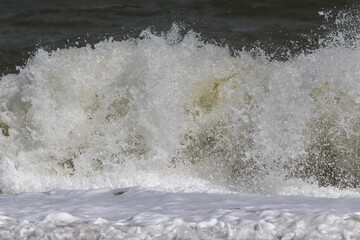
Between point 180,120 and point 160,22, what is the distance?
3820mm

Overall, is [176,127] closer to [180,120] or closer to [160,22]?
[180,120]

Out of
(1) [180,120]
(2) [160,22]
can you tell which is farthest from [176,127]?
(2) [160,22]

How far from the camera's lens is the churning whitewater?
16.3 ft

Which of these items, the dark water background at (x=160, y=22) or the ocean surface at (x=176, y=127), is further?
the dark water background at (x=160, y=22)

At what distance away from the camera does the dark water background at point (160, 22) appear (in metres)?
8.30

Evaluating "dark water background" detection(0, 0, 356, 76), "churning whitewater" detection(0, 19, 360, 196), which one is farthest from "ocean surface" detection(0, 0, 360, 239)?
"dark water background" detection(0, 0, 356, 76)

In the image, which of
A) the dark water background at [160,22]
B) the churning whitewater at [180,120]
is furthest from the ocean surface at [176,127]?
the dark water background at [160,22]

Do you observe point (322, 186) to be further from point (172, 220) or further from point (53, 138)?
point (53, 138)

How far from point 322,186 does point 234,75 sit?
162 centimetres

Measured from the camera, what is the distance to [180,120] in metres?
5.53

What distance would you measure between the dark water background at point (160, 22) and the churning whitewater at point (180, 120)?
2048 mm

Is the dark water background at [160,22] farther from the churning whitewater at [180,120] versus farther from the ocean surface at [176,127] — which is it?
the churning whitewater at [180,120]

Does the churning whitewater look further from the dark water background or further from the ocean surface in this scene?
the dark water background

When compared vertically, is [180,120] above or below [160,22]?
below
